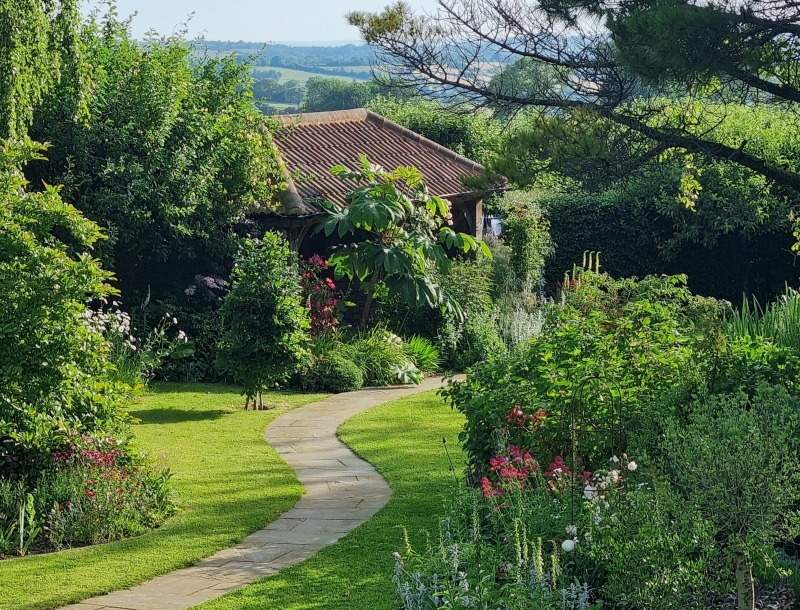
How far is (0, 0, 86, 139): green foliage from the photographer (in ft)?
27.7

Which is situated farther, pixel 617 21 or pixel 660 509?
pixel 617 21

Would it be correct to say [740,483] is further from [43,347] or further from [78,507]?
[43,347]

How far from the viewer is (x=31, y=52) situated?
28.9ft

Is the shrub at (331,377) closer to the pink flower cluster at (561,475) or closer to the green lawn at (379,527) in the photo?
the green lawn at (379,527)

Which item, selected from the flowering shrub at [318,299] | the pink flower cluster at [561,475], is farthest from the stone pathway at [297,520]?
the flowering shrub at [318,299]

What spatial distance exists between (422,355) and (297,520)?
739 centimetres

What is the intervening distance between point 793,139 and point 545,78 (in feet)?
32.7

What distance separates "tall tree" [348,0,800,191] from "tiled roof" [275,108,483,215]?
6441 millimetres

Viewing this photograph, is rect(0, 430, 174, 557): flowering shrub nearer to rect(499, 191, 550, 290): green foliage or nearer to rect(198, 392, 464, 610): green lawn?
rect(198, 392, 464, 610): green lawn

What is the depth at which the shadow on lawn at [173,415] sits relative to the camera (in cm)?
1078

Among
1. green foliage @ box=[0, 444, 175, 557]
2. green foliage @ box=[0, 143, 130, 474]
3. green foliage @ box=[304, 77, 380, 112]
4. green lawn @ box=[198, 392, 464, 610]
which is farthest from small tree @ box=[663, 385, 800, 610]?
green foliage @ box=[304, 77, 380, 112]

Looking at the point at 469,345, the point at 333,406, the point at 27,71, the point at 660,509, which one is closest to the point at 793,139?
the point at 469,345

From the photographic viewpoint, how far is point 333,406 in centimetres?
1168

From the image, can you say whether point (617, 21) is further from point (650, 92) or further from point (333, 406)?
point (333, 406)
